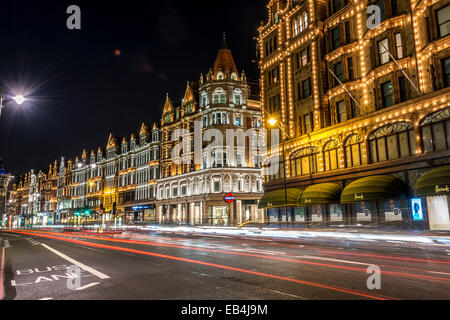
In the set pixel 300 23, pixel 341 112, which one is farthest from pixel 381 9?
pixel 300 23

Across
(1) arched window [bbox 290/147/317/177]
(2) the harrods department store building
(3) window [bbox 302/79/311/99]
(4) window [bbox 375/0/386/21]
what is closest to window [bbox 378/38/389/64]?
(2) the harrods department store building

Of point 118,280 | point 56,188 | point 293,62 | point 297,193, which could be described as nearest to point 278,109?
point 293,62

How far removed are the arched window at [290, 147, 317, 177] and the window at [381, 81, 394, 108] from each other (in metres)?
7.81

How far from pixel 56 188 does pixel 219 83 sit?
83139 mm

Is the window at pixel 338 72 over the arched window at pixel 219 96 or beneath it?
beneath

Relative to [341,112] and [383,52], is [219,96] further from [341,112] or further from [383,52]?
[383,52]

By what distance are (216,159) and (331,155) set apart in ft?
84.4

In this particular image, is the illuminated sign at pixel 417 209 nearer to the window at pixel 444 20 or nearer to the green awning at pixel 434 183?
the green awning at pixel 434 183

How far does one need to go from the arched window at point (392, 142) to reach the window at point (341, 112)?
4.00 meters

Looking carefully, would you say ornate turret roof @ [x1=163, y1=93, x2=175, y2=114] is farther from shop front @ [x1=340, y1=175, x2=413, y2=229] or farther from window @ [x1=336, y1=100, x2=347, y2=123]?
shop front @ [x1=340, y1=175, x2=413, y2=229]

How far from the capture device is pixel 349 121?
2972 cm

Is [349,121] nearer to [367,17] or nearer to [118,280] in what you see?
[367,17]

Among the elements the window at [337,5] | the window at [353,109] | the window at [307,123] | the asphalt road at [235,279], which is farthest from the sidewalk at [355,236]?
the window at [337,5]

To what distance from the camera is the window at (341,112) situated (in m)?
31.4
